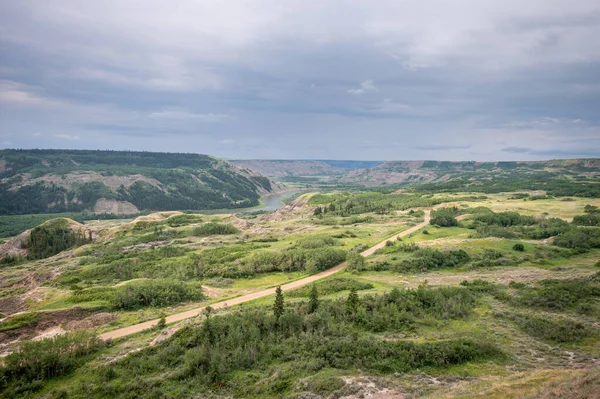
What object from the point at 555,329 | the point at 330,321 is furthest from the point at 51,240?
the point at 555,329

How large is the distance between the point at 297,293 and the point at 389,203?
11482 centimetres

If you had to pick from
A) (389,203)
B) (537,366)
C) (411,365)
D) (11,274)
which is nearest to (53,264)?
(11,274)

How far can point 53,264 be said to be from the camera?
8738cm

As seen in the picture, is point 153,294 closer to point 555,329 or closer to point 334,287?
point 334,287

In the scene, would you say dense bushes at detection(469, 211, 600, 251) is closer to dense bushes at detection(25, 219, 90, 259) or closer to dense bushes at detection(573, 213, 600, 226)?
dense bushes at detection(573, 213, 600, 226)

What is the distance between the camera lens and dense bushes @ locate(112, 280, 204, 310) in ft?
161

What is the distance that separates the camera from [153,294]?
5103 centimetres

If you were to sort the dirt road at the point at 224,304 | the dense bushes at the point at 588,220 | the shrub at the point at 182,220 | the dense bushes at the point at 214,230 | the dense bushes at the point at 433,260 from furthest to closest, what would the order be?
1. the shrub at the point at 182,220
2. the dense bushes at the point at 214,230
3. the dense bushes at the point at 588,220
4. the dense bushes at the point at 433,260
5. the dirt road at the point at 224,304

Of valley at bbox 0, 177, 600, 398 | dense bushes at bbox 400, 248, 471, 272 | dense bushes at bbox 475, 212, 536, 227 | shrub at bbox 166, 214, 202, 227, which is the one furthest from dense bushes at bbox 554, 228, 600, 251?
shrub at bbox 166, 214, 202, 227

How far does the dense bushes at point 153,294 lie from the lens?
49.2 metres

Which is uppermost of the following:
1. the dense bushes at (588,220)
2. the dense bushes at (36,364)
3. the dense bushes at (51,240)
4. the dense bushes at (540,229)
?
the dense bushes at (588,220)

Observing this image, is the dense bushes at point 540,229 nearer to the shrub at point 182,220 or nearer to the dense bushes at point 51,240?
the shrub at point 182,220

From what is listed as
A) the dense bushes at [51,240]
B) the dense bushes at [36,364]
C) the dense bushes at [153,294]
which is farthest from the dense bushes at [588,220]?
the dense bushes at [51,240]

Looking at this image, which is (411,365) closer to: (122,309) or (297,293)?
(297,293)
